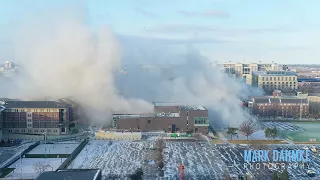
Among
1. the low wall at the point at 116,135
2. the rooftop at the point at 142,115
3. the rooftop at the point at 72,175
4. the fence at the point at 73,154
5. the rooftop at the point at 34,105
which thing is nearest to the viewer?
the rooftop at the point at 72,175

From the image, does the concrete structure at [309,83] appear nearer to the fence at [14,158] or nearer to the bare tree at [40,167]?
the fence at [14,158]

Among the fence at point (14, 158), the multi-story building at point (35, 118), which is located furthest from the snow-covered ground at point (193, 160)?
the multi-story building at point (35, 118)

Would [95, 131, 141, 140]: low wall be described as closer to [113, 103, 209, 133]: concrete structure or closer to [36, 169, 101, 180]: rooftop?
[113, 103, 209, 133]: concrete structure

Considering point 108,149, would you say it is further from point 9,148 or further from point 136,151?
point 9,148

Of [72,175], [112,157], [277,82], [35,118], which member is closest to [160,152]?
[112,157]

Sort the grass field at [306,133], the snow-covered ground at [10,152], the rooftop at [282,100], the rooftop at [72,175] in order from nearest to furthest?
the rooftop at [72,175], the snow-covered ground at [10,152], the grass field at [306,133], the rooftop at [282,100]

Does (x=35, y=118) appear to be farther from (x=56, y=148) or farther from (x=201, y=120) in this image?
(x=201, y=120)
